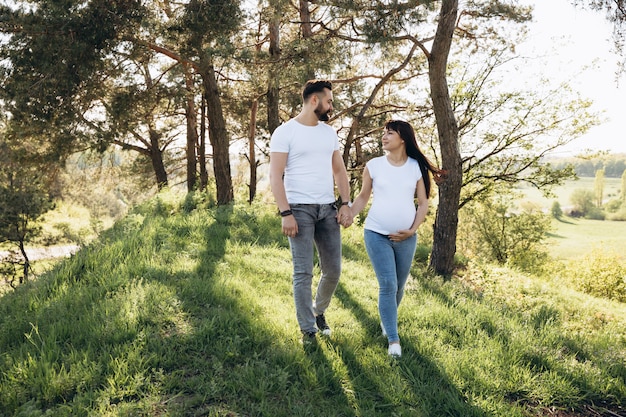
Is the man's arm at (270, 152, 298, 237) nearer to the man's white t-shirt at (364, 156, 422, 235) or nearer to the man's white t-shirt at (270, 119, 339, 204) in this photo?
the man's white t-shirt at (270, 119, 339, 204)

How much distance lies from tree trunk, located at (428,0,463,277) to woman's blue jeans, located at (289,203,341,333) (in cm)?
467

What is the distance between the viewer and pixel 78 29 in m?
9.36

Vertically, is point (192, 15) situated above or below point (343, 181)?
above

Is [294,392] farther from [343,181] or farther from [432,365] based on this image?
[343,181]

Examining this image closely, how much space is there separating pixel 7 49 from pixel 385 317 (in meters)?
10.5

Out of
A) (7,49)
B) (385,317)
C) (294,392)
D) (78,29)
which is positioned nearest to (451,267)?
(385,317)

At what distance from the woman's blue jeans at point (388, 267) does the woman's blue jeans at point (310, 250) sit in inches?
13.3

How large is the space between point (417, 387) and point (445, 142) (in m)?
5.75

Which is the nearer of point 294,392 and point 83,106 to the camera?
point 294,392

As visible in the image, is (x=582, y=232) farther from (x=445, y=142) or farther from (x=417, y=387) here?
(x=417, y=387)

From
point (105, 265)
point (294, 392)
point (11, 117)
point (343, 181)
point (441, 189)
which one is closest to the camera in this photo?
point (294, 392)

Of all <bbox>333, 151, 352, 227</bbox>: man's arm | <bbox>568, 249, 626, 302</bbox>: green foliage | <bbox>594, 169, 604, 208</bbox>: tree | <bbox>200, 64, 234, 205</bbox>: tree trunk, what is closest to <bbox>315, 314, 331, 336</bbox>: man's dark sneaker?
<bbox>333, 151, 352, 227</bbox>: man's arm

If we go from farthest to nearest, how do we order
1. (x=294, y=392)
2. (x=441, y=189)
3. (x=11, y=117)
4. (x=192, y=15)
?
1. (x=11, y=117)
2. (x=192, y=15)
3. (x=441, y=189)
4. (x=294, y=392)

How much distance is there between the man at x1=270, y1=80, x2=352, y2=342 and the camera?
141 inches
